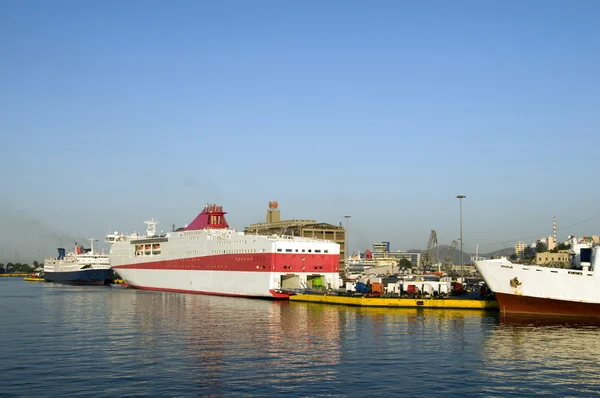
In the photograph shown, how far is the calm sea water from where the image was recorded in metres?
21.2

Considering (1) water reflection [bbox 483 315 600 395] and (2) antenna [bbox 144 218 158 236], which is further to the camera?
(2) antenna [bbox 144 218 158 236]

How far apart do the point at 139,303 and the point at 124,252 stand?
120 ft

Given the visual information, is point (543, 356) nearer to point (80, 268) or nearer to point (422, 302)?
point (422, 302)

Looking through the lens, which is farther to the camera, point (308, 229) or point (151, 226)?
point (308, 229)

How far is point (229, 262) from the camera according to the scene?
2586 inches

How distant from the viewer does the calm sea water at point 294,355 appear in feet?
69.6

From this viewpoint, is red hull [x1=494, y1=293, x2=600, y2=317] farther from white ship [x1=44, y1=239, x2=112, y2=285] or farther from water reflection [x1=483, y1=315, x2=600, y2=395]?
white ship [x1=44, y1=239, x2=112, y2=285]

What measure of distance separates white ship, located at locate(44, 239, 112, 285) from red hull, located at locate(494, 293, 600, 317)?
85.4 m

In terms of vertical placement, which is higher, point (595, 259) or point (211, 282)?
point (595, 259)

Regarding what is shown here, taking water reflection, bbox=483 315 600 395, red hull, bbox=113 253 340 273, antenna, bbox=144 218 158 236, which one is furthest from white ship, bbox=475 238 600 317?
antenna, bbox=144 218 158 236

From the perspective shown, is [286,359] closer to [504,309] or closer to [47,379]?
[47,379]

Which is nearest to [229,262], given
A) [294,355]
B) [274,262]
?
[274,262]

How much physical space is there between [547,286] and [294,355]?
23.5 m

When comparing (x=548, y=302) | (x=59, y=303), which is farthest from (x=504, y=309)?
(x=59, y=303)
